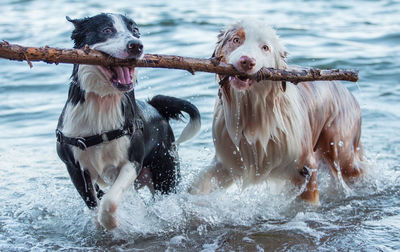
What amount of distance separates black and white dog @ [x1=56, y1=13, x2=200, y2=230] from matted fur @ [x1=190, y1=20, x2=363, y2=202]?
0.58m

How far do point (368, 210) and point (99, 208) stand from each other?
2045 mm

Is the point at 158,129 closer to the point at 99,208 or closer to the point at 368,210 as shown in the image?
the point at 99,208

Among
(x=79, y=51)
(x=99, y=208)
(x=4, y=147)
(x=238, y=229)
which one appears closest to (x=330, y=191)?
(x=238, y=229)

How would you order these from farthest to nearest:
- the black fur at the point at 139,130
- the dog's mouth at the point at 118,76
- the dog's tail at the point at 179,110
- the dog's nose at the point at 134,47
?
the dog's tail at the point at 179,110 → the black fur at the point at 139,130 → the dog's mouth at the point at 118,76 → the dog's nose at the point at 134,47

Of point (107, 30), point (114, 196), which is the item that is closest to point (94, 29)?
point (107, 30)

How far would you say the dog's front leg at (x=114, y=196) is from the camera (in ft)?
12.9

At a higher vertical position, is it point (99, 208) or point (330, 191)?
point (99, 208)

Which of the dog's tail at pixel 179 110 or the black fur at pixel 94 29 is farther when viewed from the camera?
the dog's tail at pixel 179 110

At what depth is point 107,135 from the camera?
3998 millimetres

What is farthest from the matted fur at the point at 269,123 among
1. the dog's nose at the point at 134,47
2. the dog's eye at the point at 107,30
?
the dog's eye at the point at 107,30

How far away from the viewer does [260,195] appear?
16.4 ft

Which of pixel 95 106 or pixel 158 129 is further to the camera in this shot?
pixel 158 129

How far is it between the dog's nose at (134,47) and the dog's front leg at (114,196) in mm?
792

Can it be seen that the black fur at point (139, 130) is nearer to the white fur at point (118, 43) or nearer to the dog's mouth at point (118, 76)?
the white fur at point (118, 43)
